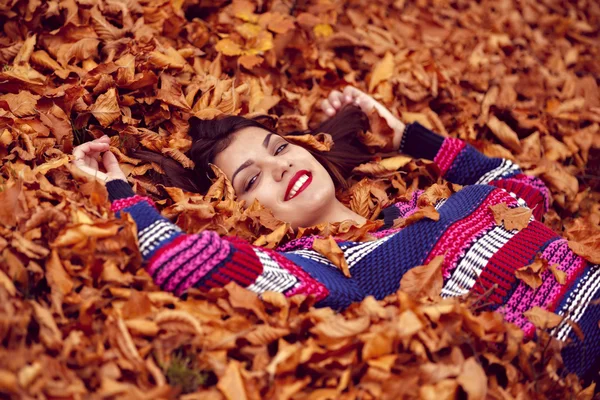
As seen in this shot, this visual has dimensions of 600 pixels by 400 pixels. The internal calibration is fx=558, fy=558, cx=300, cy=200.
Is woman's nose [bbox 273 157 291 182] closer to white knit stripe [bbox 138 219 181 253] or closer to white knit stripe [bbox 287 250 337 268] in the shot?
white knit stripe [bbox 287 250 337 268]

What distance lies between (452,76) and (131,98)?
193 cm

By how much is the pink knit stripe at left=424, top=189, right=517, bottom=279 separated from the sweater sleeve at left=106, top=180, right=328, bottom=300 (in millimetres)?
461

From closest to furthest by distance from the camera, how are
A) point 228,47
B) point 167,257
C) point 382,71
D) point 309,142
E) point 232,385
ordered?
point 232,385, point 167,257, point 309,142, point 228,47, point 382,71

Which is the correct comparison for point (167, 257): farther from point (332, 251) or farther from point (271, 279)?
point (332, 251)

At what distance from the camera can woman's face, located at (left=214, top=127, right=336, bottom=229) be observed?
2.27 meters

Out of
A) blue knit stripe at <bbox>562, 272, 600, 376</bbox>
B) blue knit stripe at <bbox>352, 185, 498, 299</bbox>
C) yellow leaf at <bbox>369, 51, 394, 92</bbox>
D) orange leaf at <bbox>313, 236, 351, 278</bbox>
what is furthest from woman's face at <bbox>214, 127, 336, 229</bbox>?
blue knit stripe at <bbox>562, 272, 600, 376</bbox>

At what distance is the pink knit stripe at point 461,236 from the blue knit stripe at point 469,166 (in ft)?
1.63

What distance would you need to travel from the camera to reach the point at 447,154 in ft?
9.28

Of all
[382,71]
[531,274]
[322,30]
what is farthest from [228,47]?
[531,274]

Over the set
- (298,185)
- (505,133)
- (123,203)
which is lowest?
(123,203)

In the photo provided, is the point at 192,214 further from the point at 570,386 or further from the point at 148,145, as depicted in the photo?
the point at 570,386

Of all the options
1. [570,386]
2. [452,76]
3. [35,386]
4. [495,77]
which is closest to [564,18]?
[495,77]

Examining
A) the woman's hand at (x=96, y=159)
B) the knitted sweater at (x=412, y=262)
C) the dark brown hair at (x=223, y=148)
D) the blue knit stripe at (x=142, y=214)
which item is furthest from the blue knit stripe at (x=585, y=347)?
the woman's hand at (x=96, y=159)

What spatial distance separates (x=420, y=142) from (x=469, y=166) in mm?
274
